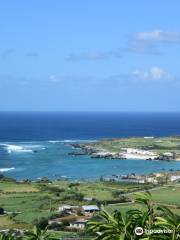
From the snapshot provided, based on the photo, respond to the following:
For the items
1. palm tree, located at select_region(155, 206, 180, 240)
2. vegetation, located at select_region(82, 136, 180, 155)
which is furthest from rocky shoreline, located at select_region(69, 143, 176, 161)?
palm tree, located at select_region(155, 206, 180, 240)

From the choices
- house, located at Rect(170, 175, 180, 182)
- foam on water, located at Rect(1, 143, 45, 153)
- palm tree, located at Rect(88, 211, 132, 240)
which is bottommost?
house, located at Rect(170, 175, 180, 182)

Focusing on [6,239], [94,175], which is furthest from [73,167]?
[6,239]

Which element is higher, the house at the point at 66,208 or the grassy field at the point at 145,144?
the grassy field at the point at 145,144

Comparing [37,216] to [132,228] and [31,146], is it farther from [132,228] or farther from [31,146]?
[31,146]

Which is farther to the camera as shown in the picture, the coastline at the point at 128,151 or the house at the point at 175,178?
the coastline at the point at 128,151

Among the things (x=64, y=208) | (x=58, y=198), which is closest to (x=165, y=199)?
(x=58, y=198)

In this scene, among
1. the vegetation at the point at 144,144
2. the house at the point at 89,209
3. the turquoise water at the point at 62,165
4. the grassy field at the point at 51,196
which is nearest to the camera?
the grassy field at the point at 51,196

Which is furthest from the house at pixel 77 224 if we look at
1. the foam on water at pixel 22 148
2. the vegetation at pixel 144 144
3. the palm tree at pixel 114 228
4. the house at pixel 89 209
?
the vegetation at pixel 144 144

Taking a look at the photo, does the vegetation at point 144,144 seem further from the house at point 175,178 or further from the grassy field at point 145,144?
the house at point 175,178

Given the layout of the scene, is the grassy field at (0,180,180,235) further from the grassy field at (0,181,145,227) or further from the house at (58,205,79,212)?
the house at (58,205,79,212)
